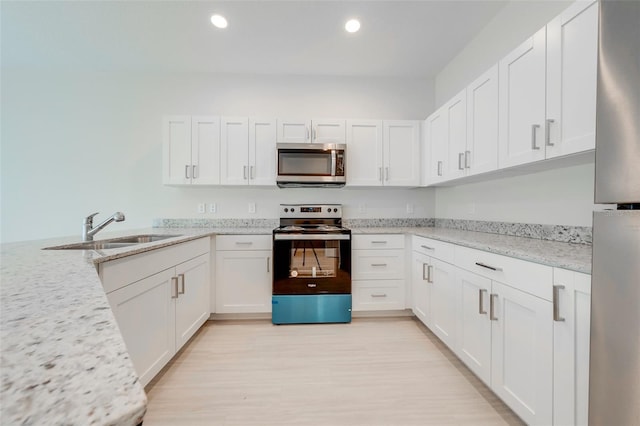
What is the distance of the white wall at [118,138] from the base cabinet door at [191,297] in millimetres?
924

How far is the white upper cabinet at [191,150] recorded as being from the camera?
2719mm

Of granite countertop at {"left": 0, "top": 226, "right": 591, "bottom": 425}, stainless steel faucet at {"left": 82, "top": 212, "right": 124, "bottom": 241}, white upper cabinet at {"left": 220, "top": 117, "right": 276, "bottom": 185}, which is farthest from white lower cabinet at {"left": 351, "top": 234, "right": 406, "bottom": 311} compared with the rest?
granite countertop at {"left": 0, "top": 226, "right": 591, "bottom": 425}

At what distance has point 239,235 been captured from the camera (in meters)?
2.61

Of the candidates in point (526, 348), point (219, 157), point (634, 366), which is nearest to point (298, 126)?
point (219, 157)

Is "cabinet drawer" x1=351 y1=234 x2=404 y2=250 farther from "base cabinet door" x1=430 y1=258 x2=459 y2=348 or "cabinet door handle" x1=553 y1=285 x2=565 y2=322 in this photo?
"cabinet door handle" x1=553 y1=285 x2=565 y2=322

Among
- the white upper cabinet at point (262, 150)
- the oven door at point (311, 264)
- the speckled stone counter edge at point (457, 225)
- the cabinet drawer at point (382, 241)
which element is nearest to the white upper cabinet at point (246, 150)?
the white upper cabinet at point (262, 150)

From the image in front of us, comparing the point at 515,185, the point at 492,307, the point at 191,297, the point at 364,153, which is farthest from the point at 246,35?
the point at 492,307

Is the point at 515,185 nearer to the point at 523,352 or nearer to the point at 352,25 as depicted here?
the point at 523,352

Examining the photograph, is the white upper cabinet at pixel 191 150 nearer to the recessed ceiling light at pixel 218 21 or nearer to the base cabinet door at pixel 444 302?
the recessed ceiling light at pixel 218 21

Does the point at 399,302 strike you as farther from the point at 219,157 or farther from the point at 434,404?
the point at 219,157

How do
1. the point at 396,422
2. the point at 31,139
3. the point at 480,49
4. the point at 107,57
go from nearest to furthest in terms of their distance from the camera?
the point at 396,422
the point at 480,49
the point at 107,57
the point at 31,139

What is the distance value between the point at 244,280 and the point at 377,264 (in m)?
1.33

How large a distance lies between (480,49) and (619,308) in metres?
2.46

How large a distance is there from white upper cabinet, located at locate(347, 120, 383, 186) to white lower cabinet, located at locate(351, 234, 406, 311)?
2.13ft
